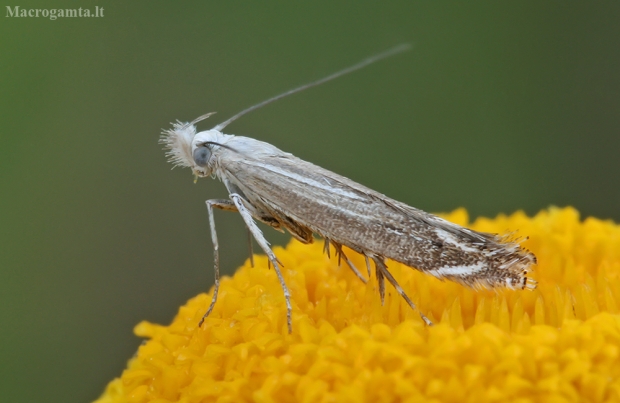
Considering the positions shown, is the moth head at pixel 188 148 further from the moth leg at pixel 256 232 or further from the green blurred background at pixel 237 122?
the green blurred background at pixel 237 122

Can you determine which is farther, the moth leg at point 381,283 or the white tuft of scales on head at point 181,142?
the white tuft of scales on head at point 181,142

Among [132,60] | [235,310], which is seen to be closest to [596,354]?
[235,310]

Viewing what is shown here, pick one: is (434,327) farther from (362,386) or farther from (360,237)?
(360,237)

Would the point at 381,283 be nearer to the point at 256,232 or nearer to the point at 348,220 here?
the point at 348,220

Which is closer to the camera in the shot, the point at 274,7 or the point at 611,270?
the point at 611,270

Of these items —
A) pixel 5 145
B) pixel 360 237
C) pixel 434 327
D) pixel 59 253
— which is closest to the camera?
pixel 434 327

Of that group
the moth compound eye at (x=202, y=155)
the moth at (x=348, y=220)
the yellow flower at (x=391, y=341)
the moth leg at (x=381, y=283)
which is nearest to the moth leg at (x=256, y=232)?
the moth at (x=348, y=220)
